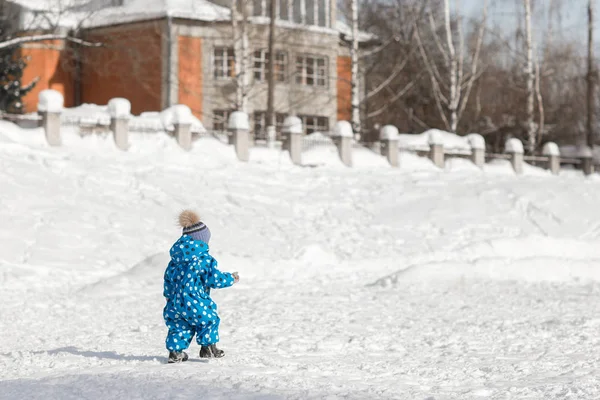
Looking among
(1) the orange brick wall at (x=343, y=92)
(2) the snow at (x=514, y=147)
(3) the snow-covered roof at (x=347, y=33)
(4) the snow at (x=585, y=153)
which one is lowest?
(4) the snow at (x=585, y=153)

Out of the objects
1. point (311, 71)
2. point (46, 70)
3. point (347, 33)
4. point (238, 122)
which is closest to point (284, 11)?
point (311, 71)

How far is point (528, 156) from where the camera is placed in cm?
3759

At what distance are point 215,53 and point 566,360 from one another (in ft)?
103

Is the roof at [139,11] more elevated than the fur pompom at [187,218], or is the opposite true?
the roof at [139,11]

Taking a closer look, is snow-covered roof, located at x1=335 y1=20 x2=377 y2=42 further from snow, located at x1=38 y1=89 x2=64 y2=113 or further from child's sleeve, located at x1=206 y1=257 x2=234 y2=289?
child's sleeve, located at x1=206 y1=257 x2=234 y2=289

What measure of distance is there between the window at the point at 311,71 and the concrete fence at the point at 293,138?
24.0ft

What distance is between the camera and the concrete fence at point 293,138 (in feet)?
82.2

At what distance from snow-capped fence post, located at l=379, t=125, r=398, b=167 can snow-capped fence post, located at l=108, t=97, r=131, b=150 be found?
30.2 ft

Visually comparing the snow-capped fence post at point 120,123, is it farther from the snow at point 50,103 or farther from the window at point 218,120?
the window at point 218,120

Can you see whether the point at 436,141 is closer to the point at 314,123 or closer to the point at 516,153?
the point at 516,153

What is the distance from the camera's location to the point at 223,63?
3853 centimetres

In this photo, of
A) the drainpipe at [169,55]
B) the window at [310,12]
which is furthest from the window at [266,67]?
the drainpipe at [169,55]

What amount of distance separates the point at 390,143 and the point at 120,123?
9535mm

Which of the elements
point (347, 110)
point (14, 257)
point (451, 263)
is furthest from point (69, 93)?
point (451, 263)
